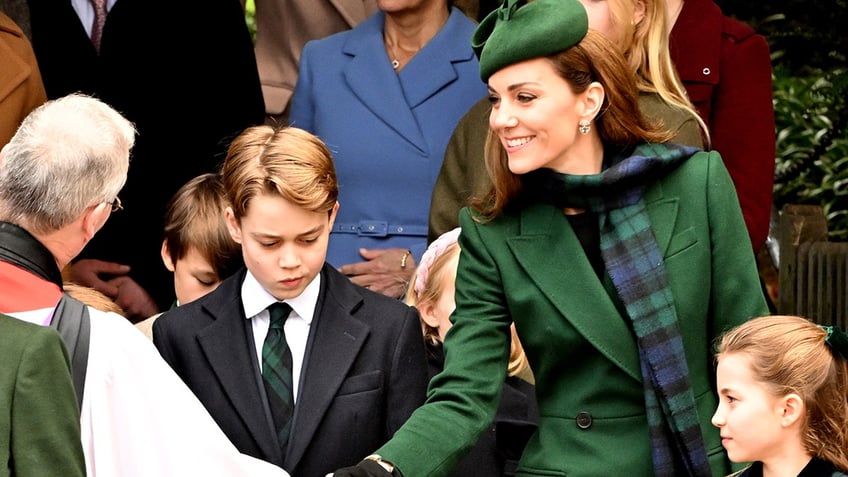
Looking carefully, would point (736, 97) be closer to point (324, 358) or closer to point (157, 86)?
point (324, 358)

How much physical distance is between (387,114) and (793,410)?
2.55 metres

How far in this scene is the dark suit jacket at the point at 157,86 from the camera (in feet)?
20.8

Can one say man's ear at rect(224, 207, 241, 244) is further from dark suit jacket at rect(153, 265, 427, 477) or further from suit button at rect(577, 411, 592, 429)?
suit button at rect(577, 411, 592, 429)

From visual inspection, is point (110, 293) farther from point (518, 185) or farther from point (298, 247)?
point (518, 185)

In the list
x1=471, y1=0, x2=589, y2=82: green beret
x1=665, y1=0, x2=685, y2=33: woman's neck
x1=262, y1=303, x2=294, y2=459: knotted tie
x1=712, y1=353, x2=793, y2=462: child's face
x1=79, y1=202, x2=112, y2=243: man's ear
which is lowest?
x1=262, y1=303, x2=294, y2=459: knotted tie

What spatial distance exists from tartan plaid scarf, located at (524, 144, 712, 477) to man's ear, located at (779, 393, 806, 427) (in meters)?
0.21

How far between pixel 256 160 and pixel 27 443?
5.34 ft

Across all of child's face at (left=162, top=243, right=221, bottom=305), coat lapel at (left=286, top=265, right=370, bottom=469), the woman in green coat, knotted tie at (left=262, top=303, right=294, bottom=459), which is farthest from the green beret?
child's face at (left=162, top=243, right=221, bottom=305)

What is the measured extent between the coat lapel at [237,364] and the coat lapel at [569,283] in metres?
0.93

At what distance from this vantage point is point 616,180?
4.21 meters

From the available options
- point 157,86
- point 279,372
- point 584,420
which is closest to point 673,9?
point 157,86

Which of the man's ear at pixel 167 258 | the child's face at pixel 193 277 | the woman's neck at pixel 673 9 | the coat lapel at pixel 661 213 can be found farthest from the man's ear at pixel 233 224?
the woman's neck at pixel 673 9

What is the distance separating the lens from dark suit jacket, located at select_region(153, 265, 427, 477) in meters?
4.76

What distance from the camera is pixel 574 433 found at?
426cm
